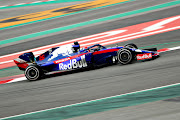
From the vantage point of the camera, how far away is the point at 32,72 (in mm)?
10625

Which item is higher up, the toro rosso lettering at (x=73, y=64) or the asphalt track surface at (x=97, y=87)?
the toro rosso lettering at (x=73, y=64)

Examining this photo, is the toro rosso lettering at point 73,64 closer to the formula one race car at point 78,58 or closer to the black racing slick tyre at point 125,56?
the formula one race car at point 78,58

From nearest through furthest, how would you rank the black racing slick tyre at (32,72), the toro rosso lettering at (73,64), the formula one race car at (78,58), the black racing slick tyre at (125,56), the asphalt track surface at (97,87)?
the asphalt track surface at (97,87) → the black racing slick tyre at (125,56) → the formula one race car at (78,58) → the toro rosso lettering at (73,64) → the black racing slick tyre at (32,72)

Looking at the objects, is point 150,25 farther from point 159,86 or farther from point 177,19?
point 159,86

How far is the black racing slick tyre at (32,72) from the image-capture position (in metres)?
10.6

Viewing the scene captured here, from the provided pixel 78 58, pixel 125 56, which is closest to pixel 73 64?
pixel 78 58

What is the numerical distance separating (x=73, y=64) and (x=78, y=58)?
0.29 metres

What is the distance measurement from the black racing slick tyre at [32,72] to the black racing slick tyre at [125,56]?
3.00 meters

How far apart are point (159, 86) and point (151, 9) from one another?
1481cm

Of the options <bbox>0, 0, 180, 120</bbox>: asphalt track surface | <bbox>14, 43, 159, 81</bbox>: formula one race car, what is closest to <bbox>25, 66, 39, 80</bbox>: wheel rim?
<bbox>14, 43, 159, 81</bbox>: formula one race car

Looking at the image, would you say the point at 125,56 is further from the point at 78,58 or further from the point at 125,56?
the point at 78,58

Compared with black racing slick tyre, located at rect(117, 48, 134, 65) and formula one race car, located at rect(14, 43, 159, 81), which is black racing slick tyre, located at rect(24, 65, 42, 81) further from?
black racing slick tyre, located at rect(117, 48, 134, 65)

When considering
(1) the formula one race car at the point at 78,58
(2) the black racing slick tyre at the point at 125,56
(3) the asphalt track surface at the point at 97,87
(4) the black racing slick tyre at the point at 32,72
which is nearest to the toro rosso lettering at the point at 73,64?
(1) the formula one race car at the point at 78,58

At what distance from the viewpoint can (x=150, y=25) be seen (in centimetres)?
1722
